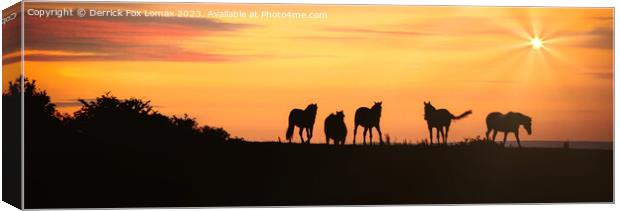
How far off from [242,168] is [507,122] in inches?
114

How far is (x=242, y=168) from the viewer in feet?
47.1

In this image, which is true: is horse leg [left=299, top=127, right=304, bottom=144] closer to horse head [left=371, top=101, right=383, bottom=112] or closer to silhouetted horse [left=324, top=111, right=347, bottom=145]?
silhouetted horse [left=324, top=111, right=347, bottom=145]

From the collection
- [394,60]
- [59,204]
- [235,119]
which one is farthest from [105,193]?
[394,60]

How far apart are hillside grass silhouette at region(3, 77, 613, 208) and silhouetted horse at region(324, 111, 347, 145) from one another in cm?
13

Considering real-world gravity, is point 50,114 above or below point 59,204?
above

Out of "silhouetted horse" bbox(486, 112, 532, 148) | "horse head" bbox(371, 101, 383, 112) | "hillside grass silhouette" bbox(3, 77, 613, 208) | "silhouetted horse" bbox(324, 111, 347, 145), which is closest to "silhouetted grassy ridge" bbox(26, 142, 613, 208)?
"hillside grass silhouette" bbox(3, 77, 613, 208)

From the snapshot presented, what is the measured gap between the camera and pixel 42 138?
13.9 metres

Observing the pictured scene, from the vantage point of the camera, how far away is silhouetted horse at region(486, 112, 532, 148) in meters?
14.8

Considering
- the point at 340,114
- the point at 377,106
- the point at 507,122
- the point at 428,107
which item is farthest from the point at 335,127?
the point at 507,122

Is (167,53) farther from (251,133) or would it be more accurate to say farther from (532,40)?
(532,40)

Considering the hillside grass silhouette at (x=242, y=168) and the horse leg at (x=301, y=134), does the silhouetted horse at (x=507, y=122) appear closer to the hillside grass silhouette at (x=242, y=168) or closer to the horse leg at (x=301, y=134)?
the hillside grass silhouette at (x=242, y=168)

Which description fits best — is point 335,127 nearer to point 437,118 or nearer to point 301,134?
point 301,134

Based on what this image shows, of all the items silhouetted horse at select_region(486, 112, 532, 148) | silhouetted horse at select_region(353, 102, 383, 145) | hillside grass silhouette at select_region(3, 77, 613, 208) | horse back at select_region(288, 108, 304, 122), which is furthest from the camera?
silhouetted horse at select_region(486, 112, 532, 148)

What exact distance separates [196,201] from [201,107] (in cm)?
98
